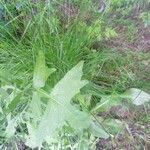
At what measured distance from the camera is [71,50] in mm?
1182

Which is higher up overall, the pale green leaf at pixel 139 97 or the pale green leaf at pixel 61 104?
the pale green leaf at pixel 61 104

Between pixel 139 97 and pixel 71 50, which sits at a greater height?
pixel 71 50

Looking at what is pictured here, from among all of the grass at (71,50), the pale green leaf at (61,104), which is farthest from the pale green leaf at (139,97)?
the pale green leaf at (61,104)

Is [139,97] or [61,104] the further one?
[139,97]

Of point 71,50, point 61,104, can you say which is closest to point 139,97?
point 71,50

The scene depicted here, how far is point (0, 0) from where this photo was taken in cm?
119

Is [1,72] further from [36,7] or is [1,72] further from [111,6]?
[111,6]

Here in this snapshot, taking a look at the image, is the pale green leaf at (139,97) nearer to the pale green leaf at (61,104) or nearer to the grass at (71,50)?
the grass at (71,50)

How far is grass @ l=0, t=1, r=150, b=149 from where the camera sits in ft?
3.84

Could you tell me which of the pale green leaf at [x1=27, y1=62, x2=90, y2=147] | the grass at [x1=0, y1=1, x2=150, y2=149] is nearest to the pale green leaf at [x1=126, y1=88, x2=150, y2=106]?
the grass at [x1=0, y1=1, x2=150, y2=149]

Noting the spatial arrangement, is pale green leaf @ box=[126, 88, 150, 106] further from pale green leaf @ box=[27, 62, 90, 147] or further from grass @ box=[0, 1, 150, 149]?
pale green leaf @ box=[27, 62, 90, 147]

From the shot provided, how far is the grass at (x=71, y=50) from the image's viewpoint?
117 cm

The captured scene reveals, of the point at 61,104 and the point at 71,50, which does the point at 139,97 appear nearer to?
the point at 71,50

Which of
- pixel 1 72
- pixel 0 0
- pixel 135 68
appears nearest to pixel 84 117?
pixel 1 72
